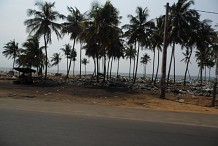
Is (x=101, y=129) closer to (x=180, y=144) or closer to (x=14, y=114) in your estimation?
(x=180, y=144)

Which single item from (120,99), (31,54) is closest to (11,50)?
(31,54)

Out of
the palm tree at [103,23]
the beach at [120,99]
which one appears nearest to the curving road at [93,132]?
the beach at [120,99]

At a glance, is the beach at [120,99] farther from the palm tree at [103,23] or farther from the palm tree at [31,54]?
Answer: the palm tree at [31,54]

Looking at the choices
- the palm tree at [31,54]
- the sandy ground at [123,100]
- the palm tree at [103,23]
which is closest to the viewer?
the sandy ground at [123,100]

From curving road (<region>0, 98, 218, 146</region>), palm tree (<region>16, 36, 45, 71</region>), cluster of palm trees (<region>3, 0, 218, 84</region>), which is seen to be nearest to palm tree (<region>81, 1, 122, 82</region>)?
cluster of palm trees (<region>3, 0, 218, 84</region>)

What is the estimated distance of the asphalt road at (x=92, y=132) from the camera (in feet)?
25.5

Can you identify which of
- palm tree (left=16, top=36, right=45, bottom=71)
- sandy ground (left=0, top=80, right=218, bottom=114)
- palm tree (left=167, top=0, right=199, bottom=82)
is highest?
palm tree (left=167, top=0, right=199, bottom=82)

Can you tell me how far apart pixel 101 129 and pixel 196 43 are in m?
42.7

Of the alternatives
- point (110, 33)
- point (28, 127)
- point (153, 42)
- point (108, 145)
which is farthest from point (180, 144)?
point (153, 42)

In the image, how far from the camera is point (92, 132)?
8930 millimetres

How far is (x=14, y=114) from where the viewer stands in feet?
37.9

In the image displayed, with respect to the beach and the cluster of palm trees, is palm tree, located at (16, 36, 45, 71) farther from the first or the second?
the beach

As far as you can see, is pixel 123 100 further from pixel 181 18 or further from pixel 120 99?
pixel 181 18

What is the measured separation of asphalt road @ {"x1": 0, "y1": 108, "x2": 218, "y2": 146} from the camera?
7766mm
